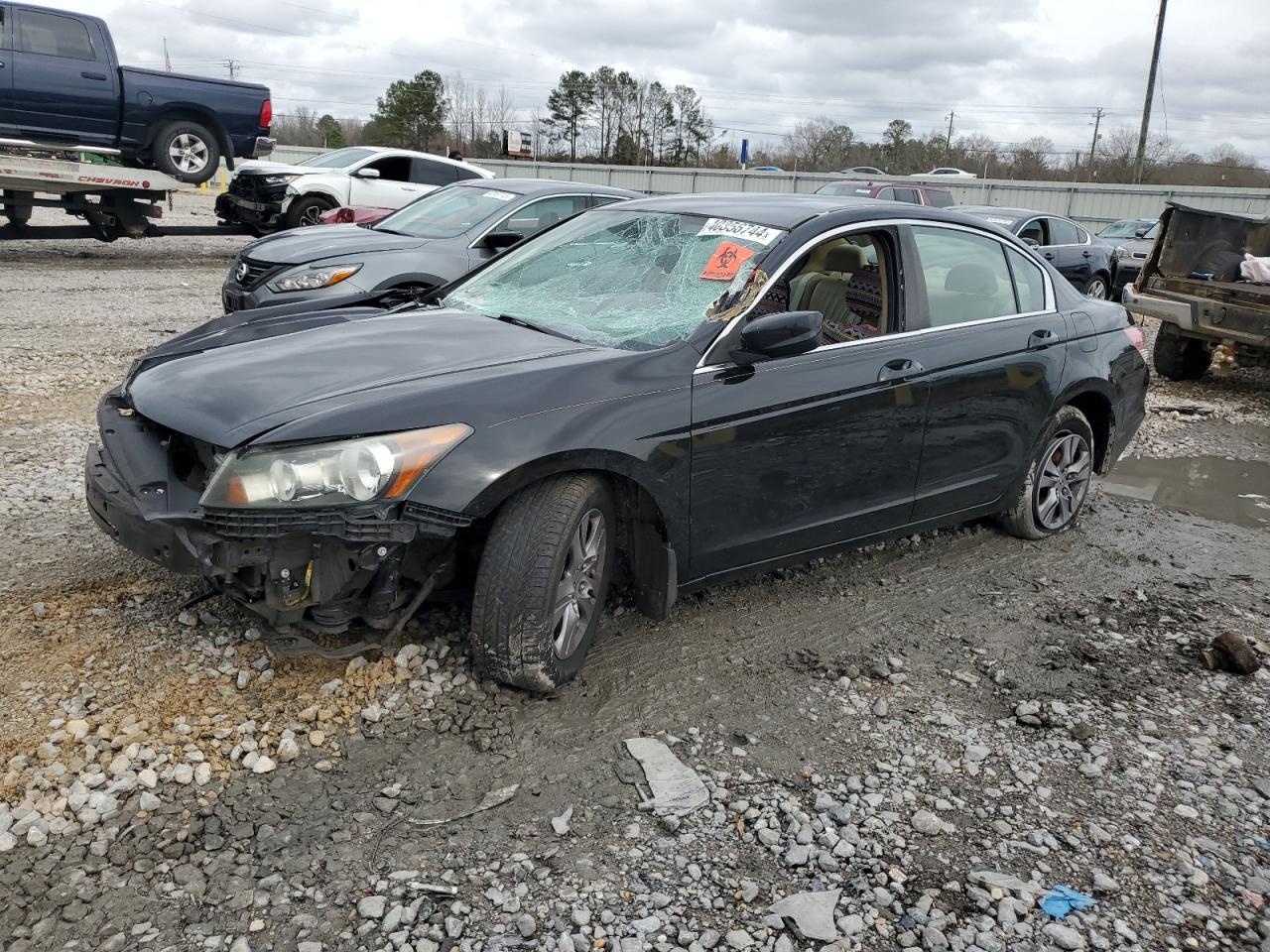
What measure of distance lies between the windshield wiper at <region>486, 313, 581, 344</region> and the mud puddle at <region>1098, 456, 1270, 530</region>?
14.2ft

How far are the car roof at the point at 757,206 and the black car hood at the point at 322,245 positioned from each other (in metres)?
4.12

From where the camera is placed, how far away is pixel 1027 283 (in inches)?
198

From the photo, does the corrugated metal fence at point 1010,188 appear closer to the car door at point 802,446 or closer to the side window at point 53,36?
the side window at point 53,36

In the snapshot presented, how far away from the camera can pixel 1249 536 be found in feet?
19.1

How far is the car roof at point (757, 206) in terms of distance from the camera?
4.14 meters

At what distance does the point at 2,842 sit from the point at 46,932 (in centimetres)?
39

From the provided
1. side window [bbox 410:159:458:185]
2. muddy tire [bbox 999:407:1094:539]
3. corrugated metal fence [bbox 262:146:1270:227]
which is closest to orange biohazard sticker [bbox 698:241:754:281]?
muddy tire [bbox 999:407:1094:539]

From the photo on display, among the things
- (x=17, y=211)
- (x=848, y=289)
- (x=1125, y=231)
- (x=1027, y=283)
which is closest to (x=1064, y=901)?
(x=848, y=289)

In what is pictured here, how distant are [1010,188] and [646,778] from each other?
120ft

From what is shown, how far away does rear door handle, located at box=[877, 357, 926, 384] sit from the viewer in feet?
13.6

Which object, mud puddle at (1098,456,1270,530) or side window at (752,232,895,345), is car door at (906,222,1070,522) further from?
mud puddle at (1098,456,1270,530)

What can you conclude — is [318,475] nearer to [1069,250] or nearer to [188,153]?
[188,153]

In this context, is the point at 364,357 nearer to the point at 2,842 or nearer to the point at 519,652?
the point at 519,652

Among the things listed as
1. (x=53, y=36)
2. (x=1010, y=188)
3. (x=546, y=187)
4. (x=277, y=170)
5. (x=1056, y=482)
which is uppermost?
(x=53, y=36)
